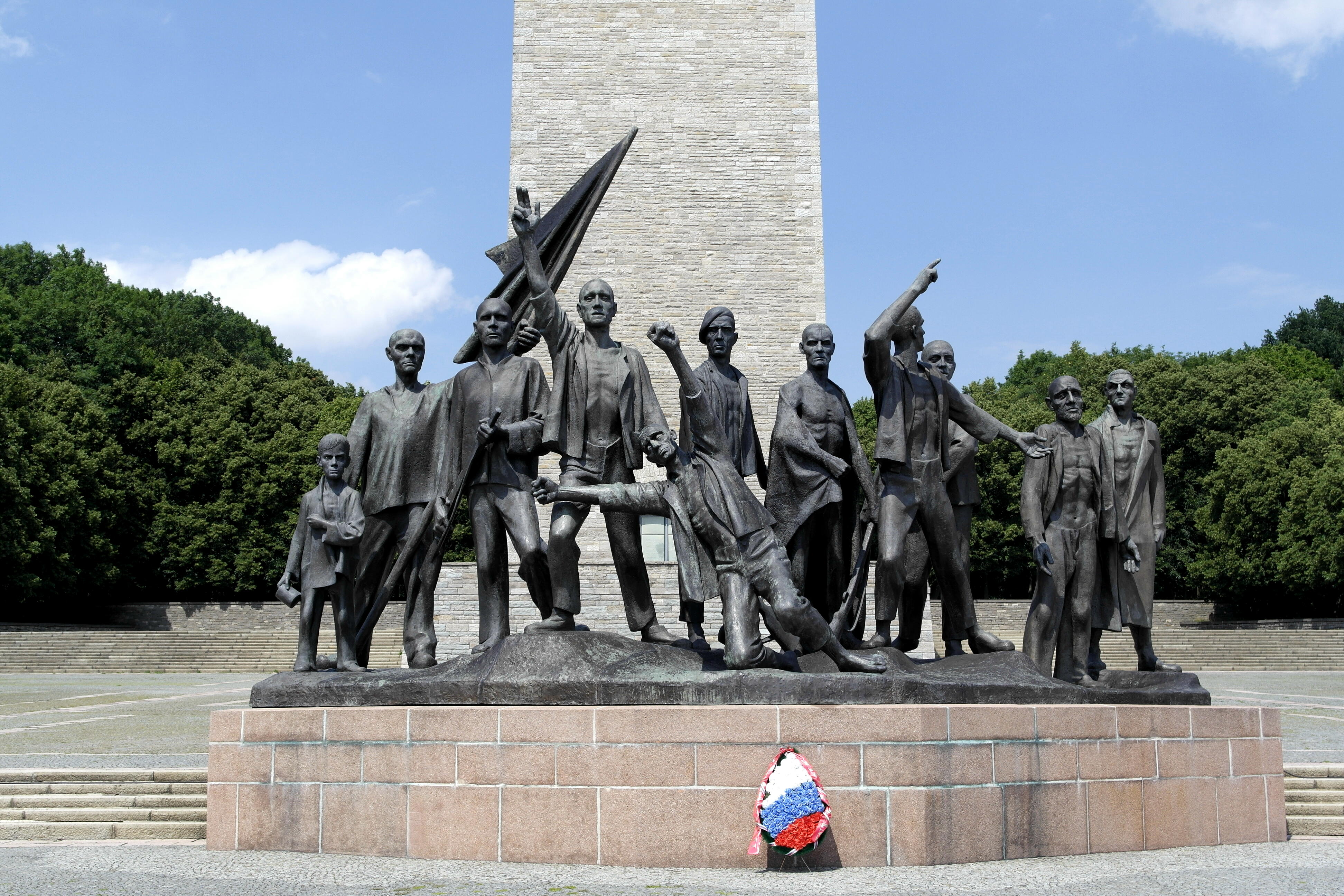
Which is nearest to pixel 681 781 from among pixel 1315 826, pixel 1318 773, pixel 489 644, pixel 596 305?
pixel 489 644

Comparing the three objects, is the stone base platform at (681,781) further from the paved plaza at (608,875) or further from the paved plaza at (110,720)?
the paved plaza at (110,720)

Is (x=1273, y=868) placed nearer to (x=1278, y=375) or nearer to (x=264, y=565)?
(x=264, y=565)

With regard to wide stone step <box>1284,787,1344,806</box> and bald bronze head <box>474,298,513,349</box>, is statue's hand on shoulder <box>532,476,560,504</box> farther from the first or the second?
wide stone step <box>1284,787,1344,806</box>

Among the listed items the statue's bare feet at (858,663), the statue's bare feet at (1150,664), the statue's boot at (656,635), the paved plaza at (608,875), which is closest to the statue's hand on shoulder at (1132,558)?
the statue's bare feet at (1150,664)

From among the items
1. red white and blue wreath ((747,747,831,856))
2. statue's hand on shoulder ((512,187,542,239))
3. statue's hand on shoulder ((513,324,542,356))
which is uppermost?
statue's hand on shoulder ((512,187,542,239))

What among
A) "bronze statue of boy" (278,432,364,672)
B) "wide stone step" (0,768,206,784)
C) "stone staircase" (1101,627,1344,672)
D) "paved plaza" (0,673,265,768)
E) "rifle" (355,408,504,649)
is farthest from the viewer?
"stone staircase" (1101,627,1344,672)

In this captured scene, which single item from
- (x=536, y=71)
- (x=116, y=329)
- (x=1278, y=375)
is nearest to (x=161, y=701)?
(x=536, y=71)

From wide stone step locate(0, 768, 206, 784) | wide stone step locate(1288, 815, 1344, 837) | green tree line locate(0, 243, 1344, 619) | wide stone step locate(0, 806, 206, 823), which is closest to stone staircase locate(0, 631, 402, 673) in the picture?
green tree line locate(0, 243, 1344, 619)

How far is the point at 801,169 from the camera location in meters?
29.0

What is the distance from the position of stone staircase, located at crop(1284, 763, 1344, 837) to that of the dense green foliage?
3486 centimetres

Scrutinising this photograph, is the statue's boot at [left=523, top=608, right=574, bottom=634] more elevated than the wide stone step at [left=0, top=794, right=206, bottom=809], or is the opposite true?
the statue's boot at [left=523, top=608, right=574, bottom=634]

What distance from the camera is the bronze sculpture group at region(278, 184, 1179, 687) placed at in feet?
25.5

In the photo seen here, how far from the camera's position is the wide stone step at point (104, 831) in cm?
768

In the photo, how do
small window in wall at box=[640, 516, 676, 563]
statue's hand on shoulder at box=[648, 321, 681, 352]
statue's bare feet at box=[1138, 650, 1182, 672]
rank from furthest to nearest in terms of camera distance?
small window in wall at box=[640, 516, 676, 563], statue's bare feet at box=[1138, 650, 1182, 672], statue's hand on shoulder at box=[648, 321, 681, 352]
